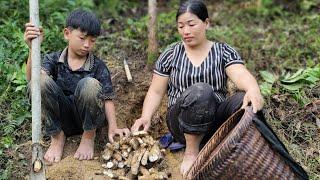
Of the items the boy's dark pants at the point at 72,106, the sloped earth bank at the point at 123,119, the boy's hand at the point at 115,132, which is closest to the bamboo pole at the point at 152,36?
the sloped earth bank at the point at 123,119

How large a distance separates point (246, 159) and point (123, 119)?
1.77 m

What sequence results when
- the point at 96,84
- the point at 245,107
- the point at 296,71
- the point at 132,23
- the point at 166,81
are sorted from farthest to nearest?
1. the point at 132,23
2. the point at 296,71
3. the point at 166,81
4. the point at 96,84
5. the point at 245,107

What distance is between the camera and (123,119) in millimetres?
4848

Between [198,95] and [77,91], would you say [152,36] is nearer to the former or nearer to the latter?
[77,91]

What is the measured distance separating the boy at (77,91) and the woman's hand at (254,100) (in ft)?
3.18

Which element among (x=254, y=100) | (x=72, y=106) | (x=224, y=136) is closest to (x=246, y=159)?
(x=254, y=100)

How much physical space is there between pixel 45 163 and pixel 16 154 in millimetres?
277

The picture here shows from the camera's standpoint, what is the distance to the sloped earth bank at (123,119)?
4.00 meters

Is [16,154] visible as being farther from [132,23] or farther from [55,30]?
[132,23]

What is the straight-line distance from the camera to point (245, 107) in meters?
3.53

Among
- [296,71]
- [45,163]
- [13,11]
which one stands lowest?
[45,163]

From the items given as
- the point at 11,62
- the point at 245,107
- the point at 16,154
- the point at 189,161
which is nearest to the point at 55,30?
the point at 11,62

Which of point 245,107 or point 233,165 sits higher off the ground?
point 245,107

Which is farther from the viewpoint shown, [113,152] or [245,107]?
[113,152]
